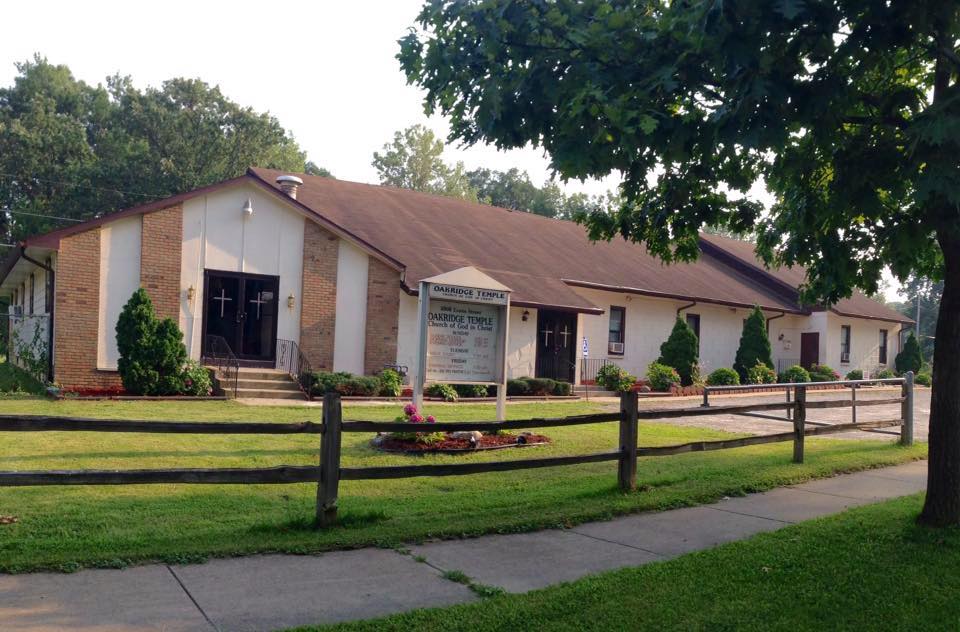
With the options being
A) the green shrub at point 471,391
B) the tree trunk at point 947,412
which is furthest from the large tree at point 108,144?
the tree trunk at point 947,412

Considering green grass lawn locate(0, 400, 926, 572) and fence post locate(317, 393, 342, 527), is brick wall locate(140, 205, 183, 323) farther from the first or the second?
fence post locate(317, 393, 342, 527)

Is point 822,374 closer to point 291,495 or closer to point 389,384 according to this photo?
point 389,384

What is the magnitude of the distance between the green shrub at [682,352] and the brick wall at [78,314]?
54.1 feet

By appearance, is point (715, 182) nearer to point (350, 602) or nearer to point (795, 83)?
point (795, 83)

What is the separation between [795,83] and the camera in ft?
20.8

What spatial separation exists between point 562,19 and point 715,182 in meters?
3.11

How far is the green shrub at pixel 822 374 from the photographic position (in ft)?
102

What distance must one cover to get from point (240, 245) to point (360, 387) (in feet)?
15.0

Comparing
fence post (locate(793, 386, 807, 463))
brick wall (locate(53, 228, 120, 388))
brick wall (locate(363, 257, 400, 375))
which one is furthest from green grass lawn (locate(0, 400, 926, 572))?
brick wall (locate(363, 257, 400, 375))

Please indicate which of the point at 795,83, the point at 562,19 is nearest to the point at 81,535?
the point at 562,19

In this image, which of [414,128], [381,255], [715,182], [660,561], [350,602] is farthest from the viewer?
[414,128]

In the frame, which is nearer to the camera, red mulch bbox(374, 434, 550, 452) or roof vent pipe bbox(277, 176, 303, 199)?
red mulch bbox(374, 434, 550, 452)

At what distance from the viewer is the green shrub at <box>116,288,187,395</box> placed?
16891mm

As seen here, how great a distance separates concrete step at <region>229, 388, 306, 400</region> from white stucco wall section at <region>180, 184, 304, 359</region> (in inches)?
Result: 80.5
